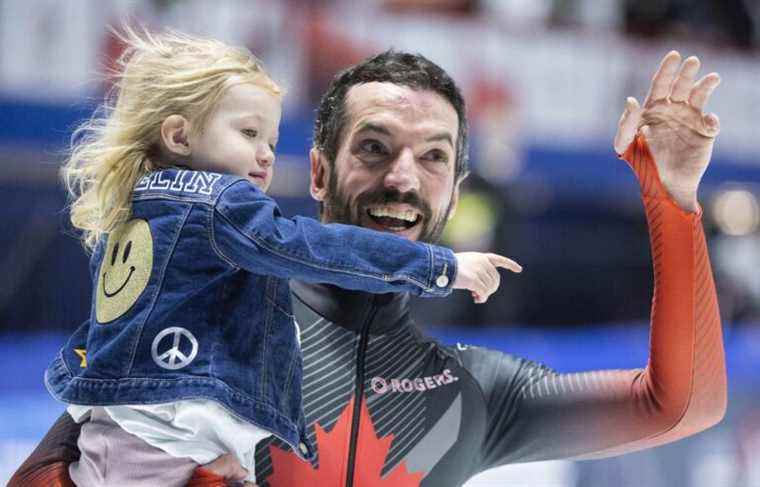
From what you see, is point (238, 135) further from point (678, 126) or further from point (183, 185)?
point (678, 126)

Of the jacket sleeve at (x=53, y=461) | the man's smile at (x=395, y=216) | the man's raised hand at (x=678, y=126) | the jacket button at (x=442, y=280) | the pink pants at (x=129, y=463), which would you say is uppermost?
the man's raised hand at (x=678, y=126)

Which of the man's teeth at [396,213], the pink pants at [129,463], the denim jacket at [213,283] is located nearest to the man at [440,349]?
the man's teeth at [396,213]

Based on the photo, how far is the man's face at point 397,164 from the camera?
6.39 feet

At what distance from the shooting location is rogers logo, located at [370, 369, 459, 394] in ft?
6.47

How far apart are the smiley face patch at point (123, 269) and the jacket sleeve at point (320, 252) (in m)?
0.12

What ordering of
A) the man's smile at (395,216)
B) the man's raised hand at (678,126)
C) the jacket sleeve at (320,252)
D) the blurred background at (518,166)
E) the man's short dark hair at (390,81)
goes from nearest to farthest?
the jacket sleeve at (320,252)
the man's raised hand at (678,126)
the man's smile at (395,216)
the man's short dark hair at (390,81)
the blurred background at (518,166)

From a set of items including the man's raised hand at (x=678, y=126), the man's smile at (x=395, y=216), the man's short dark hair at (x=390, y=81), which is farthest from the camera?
the man's short dark hair at (x=390, y=81)

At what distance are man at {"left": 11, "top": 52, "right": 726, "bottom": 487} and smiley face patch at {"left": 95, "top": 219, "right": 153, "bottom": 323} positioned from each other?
0.31 metres

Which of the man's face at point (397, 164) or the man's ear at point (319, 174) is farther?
the man's ear at point (319, 174)

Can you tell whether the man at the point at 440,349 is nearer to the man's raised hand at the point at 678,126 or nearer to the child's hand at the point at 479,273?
the man's raised hand at the point at 678,126

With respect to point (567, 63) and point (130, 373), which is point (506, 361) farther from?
point (567, 63)

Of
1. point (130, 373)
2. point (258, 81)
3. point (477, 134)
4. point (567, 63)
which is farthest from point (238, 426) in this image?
point (567, 63)

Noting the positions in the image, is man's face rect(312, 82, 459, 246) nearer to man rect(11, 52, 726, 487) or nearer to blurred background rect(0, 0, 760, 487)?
man rect(11, 52, 726, 487)

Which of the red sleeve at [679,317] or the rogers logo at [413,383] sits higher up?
the red sleeve at [679,317]
